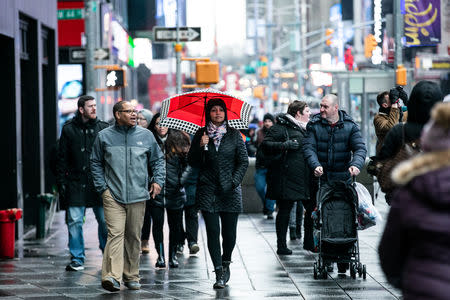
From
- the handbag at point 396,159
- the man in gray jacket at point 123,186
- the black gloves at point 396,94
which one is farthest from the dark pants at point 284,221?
the handbag at point 396,159

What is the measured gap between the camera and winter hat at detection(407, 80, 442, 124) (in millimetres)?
6777

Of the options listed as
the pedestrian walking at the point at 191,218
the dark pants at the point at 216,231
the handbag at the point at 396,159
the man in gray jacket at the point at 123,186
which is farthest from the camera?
the pedestrian walking at the point at 191,218

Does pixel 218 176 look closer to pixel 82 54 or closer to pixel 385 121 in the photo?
pixel 385 121

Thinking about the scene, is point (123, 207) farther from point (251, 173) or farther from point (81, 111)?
point (251, 173)

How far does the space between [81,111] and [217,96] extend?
166cm

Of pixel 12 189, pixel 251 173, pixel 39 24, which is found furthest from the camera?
pixel 251 173

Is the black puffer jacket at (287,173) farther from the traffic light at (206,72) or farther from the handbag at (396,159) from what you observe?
the traffic light at (206,72)

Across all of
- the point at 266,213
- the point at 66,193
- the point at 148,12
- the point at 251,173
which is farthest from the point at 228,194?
the point at 148,12

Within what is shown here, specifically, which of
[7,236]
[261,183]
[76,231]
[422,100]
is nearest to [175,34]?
[261,183]

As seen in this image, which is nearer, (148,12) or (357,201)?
(357,201)

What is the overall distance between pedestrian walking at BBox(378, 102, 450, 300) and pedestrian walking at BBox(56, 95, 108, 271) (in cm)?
789

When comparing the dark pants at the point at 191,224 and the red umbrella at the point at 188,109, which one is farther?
the dark pants at the point at 191,224

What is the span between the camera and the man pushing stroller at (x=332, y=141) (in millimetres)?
11125

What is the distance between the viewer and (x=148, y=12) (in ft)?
148
